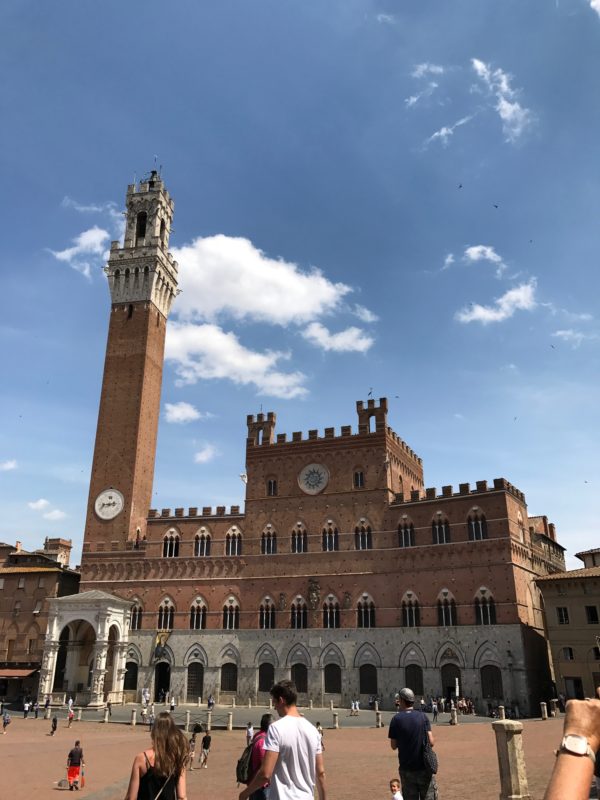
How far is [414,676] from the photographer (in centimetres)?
3994

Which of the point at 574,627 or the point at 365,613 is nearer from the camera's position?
the point at 574,627

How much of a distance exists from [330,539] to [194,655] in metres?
12.8

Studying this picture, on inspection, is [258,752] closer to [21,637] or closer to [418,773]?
[418,773]

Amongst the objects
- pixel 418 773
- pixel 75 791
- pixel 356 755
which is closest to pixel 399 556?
pixel 356 755

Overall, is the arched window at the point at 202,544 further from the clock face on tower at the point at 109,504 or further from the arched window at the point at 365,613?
the arched window at the point at 365,613

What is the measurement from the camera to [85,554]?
1928 inches

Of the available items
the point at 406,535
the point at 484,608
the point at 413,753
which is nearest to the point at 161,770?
the point at 413,753

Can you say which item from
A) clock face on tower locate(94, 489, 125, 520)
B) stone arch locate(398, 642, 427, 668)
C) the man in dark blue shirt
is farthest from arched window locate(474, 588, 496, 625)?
the man in dark blue shirt

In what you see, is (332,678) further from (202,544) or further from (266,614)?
(202,544)

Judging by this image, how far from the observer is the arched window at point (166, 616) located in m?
46.2

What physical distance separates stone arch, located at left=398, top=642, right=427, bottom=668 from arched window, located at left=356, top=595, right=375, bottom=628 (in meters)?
2.68

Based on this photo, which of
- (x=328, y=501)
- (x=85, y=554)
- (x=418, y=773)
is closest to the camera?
(x=418, y=773)

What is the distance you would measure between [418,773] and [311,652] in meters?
37.9

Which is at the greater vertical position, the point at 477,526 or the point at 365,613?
the point at 477,526
